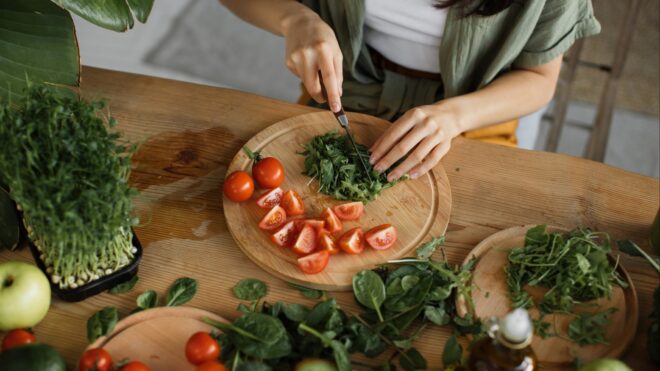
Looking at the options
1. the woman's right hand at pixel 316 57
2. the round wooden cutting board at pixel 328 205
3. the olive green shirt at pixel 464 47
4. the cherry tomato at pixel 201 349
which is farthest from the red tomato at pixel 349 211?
the olive green shirt at pixel 464 47

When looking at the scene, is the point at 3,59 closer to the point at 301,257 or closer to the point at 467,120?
the point at 301,257

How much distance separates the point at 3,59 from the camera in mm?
1287

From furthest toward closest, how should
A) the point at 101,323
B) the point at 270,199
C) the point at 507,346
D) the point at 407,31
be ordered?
the point at 407,31 < the point at 270,199 < the point at 101,323 < the point at 507,346

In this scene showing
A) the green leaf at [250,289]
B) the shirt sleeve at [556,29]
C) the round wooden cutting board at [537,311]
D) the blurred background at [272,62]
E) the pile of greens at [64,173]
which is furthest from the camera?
the blurred background at [272,62]

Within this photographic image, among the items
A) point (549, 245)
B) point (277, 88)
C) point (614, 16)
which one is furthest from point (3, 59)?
point (614, 16)

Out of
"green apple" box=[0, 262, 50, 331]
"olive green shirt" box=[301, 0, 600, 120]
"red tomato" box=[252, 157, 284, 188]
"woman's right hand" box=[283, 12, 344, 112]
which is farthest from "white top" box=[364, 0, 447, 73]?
"green apple" box=[0, 262, 50, 331]

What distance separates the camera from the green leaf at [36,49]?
1280 mm

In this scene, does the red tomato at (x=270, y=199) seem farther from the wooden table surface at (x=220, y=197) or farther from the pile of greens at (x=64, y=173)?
the pile of greens at (x=64, y=173)

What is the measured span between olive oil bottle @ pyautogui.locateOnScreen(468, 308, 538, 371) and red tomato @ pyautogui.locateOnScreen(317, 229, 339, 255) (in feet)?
1.10

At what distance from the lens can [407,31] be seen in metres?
1.66

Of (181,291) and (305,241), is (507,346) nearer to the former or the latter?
(305,241)

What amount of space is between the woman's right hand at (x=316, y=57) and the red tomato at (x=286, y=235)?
0.29 m

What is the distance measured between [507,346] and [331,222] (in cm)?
47

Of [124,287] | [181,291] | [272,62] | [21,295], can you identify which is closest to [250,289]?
[181,291]
